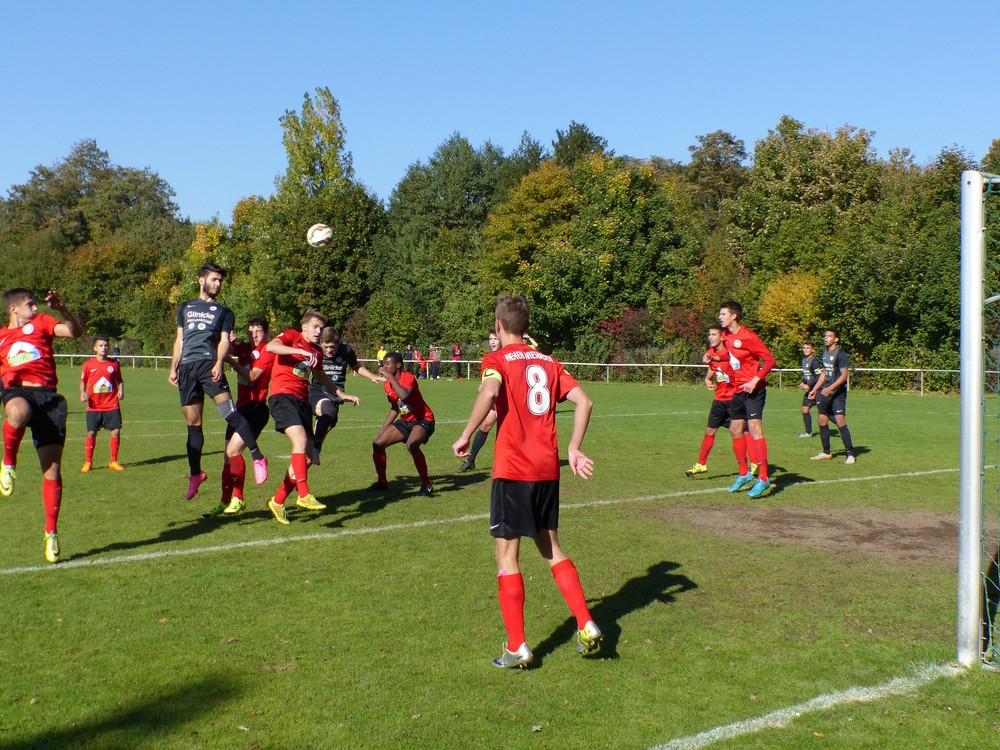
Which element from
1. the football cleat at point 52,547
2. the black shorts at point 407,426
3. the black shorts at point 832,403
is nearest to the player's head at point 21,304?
the football cleat at point 52,547

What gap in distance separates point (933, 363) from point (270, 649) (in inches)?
1294

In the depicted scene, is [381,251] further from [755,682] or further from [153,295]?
[755,682]

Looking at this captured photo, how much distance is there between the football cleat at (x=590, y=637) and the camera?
5.07 metres

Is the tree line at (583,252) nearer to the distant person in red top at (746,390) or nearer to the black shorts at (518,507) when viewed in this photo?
the distant person in red top at (746,390)

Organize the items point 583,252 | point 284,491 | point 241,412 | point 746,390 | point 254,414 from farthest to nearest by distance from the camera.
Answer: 1. point 583,252
2. point 746,390
3. point 254,414
4. point 241,412
5. point 284,491

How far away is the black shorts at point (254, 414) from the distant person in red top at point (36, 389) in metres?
2.29

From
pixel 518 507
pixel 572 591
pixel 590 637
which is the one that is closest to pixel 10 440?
pixel 518 507

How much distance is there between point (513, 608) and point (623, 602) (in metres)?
1.54

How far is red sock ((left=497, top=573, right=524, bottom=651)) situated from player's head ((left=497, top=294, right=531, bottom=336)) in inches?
53.8

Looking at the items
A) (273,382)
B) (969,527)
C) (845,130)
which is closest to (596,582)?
(969,527)

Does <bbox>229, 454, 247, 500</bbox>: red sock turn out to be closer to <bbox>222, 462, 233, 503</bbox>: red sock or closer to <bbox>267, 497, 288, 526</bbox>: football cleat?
<bbox>222, 462, 233, 503</bbox>: red sock

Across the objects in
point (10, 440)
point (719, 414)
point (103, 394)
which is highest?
point (103, 394)

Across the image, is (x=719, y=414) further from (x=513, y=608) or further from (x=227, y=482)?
(x=513, y=608)

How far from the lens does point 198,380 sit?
9461 mm
